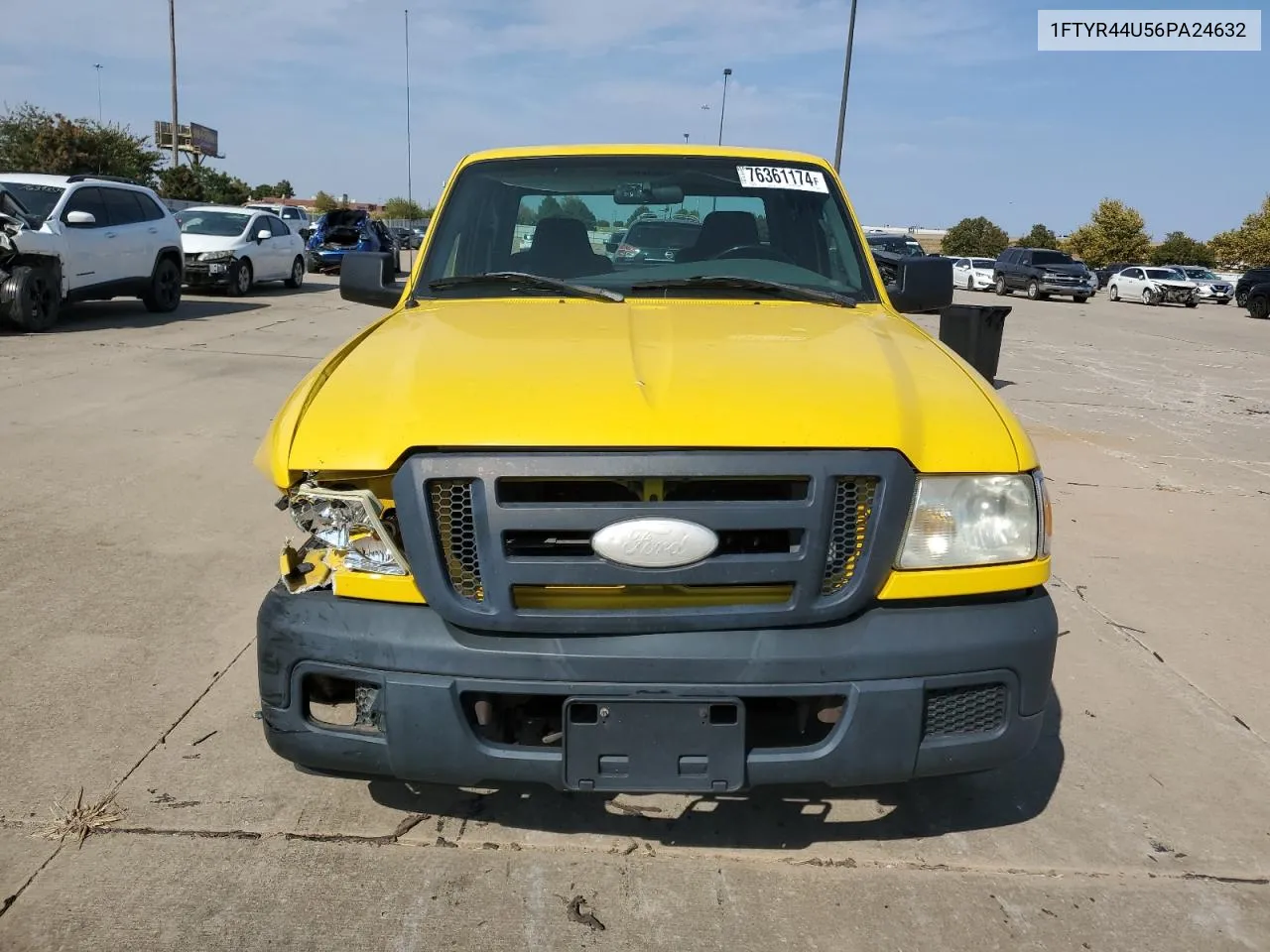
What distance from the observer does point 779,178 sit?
13.0 feet

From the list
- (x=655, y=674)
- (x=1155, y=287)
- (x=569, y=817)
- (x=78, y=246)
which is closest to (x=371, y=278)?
(x=569, y=817)

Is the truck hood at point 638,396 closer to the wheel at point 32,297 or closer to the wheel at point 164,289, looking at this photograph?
the wheel at point 32,297

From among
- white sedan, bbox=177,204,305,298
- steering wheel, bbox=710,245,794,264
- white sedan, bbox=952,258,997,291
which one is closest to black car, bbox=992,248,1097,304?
white sedan, bbox=952,258,997,291

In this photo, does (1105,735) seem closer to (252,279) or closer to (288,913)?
(288,913)

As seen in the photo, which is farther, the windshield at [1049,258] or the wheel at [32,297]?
the windshield at [1049,258]

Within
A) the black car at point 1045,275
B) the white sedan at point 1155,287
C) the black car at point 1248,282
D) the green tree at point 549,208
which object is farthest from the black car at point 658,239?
the white sedan at point 1155,287

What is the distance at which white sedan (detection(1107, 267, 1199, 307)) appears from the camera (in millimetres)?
34000

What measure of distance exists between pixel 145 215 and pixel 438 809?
1420 cm

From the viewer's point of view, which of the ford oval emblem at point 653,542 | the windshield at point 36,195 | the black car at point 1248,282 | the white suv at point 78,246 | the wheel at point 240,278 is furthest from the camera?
the black car at point 1248,282

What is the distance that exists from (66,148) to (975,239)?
53.0m

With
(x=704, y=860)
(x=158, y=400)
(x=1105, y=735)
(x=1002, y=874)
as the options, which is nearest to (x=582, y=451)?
(x=704, y=860)

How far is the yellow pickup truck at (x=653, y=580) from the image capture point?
2.21 metres

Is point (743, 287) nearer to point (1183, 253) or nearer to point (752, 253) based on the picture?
point (752, 253)

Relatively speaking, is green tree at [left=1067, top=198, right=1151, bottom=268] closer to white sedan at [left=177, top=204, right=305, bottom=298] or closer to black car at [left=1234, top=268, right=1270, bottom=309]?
black car at [left=1234, top=268, right=1270, bottom=309]
